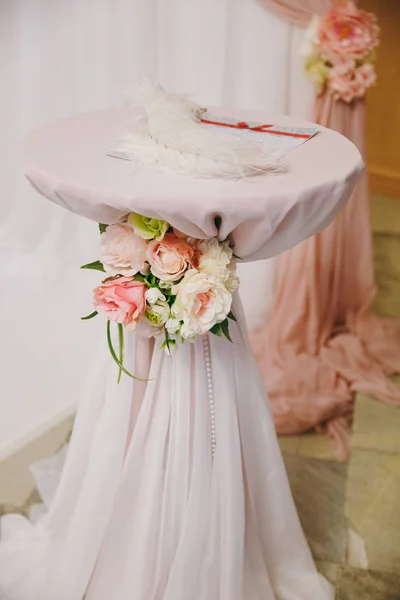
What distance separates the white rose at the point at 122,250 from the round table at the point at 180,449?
4 centimetres

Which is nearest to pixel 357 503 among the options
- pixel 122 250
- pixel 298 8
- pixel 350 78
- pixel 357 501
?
pixel 357 501

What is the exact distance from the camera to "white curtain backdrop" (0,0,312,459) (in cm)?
262

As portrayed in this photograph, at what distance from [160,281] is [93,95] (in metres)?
1.78

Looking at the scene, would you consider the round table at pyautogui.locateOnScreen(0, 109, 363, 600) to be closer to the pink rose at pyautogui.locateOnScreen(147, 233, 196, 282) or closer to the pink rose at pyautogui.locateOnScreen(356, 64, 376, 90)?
the pink rose at pyautogui.locateOnScreen(147, 233, 196, 282)

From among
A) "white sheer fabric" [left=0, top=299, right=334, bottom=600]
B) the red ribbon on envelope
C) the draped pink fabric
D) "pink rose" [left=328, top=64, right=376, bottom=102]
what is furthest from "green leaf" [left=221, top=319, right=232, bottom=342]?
the draped pink fabric

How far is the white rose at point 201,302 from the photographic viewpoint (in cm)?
128

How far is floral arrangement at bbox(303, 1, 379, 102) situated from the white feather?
0.97m

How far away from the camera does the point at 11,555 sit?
1.80 m

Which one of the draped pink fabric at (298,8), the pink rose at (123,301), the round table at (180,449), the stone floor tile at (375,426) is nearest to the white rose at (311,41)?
Answer: the draped pink fabric at (298,8)

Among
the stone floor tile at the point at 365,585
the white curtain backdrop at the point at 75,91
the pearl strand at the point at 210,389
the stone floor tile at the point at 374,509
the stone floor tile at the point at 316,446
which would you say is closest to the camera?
the pearl strand at the point at 210,389

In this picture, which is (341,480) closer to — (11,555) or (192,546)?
(192,546)

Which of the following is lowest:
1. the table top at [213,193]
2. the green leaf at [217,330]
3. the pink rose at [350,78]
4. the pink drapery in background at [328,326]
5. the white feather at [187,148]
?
the pink drapery in background at [328,326]

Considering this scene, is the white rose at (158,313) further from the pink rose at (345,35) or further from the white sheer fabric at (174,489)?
the pink rose at (345,35)

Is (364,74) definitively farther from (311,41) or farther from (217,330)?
(217,330)
